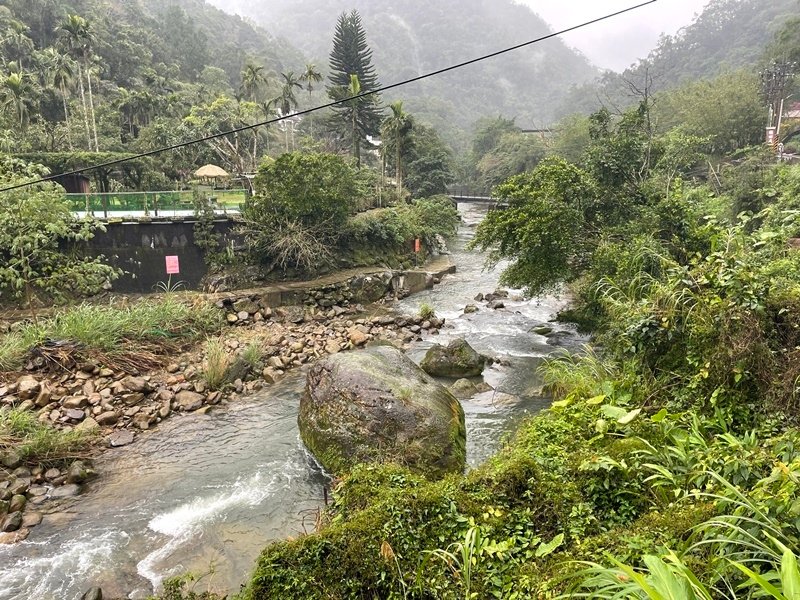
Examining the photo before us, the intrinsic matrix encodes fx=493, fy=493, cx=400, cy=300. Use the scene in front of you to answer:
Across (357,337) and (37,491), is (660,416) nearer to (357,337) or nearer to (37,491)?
(37,491)

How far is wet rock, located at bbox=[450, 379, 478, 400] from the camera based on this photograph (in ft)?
34.0

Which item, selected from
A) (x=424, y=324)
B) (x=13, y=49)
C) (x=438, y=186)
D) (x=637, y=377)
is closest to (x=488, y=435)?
(x=637, y=377)

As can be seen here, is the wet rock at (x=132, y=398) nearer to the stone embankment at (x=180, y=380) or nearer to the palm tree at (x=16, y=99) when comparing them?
the stone embankment at (x=180, y=380)

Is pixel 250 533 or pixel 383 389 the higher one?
pixel 383 389

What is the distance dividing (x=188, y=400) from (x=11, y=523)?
402 centimetres

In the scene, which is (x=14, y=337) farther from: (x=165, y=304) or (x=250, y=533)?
(x=250, y=533)

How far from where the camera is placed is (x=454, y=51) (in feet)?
471

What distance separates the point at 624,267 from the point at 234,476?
8.26 meters

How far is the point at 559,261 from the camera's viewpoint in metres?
12.5

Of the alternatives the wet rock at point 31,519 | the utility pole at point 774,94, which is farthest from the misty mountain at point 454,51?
the wet rock at point 31,519

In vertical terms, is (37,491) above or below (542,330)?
below

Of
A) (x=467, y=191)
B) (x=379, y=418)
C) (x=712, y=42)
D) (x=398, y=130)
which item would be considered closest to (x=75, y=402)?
(x=379, y=418)

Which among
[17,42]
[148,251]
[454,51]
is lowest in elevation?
[148,251]

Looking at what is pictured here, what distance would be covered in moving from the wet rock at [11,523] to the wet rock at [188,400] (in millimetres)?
3729
